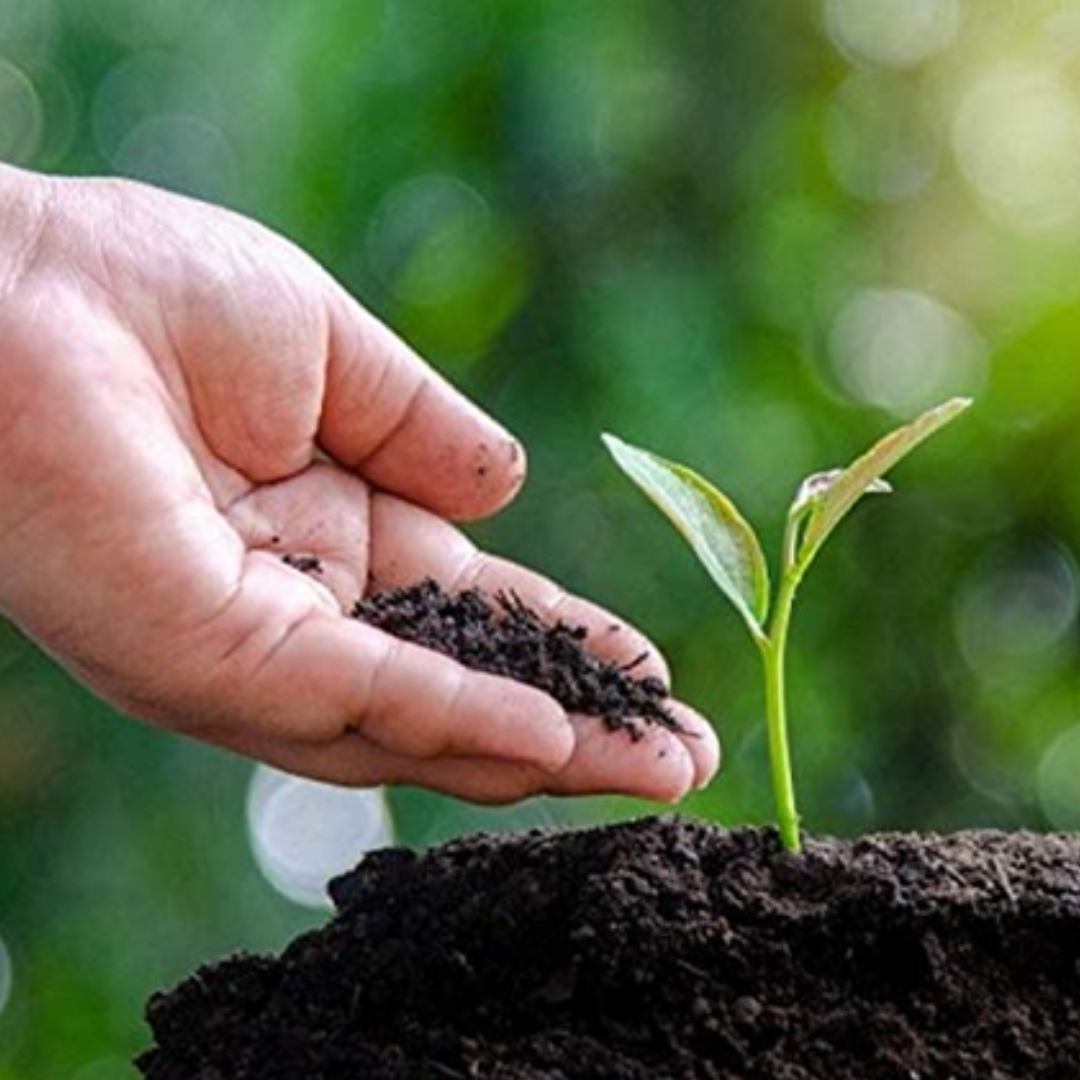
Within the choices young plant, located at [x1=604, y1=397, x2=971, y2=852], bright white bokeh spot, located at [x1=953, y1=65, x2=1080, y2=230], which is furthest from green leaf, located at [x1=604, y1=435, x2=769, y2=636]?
bright white bokeh spot, located at [x1=953, y1=65, x2=1080, y2=230]

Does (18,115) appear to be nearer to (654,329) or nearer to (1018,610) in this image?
(654,329)

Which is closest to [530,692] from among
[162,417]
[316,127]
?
[162,417]

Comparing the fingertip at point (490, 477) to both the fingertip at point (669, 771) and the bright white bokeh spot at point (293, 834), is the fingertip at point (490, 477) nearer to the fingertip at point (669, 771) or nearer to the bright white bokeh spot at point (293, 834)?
the fingertip at point (669, 771)

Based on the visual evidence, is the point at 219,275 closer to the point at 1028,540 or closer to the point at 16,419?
the point at 16,419

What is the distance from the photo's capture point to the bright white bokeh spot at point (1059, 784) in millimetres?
1758

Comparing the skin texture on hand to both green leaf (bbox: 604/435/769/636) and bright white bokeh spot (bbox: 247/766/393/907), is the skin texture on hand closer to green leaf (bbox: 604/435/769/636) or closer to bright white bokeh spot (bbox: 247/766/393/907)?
green leaf (bbox: 604/435/769/636)

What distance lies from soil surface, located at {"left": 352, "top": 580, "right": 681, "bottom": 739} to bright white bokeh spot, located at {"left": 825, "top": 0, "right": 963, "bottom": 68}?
3.34 feet

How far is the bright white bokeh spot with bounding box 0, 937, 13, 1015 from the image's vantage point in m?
1.60

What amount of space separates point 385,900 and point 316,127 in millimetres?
909

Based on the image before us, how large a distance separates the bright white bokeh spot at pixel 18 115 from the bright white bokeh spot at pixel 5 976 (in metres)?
0.55

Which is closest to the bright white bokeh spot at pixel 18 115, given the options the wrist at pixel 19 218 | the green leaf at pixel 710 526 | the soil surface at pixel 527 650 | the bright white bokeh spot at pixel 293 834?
the bright white bokeh spot at pixel 293 834

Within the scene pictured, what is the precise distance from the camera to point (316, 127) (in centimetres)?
160

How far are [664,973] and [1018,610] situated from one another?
111 cm

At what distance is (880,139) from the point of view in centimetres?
181
